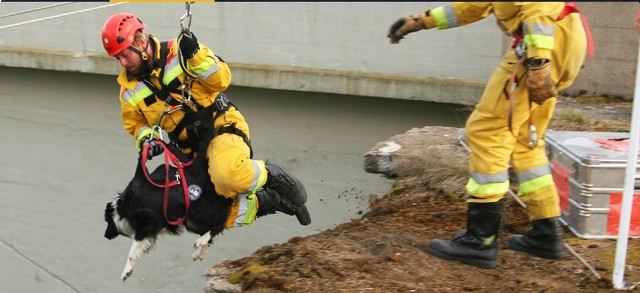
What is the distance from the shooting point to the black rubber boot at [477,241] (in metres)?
4.05

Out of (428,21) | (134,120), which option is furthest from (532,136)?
(134,120)

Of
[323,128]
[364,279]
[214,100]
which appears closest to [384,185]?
[323,128]

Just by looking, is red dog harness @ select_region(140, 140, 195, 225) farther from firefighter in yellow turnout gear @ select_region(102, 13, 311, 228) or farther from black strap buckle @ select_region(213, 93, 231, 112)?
black strap buckle @ select_region(213, 93, 231, 112)

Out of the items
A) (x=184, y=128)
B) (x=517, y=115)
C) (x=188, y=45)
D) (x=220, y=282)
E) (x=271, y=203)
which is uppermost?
(x=188, y=45)

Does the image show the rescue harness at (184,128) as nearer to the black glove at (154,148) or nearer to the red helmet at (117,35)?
the black glove at (154,148)

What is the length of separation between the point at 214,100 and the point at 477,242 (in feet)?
6.03

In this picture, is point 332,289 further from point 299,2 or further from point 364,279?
point 299,2

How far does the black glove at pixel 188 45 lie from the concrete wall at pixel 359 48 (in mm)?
2756

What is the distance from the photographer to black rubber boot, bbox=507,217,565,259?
4.19 m

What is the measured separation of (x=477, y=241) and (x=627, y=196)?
30.9 inches

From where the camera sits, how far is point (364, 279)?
13.2 ft

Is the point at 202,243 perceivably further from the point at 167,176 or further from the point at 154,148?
the point at 154,148

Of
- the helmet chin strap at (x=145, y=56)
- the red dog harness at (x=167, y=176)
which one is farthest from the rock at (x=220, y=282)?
the helmet chin strap at (x=145, y=56)

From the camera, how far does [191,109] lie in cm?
470
